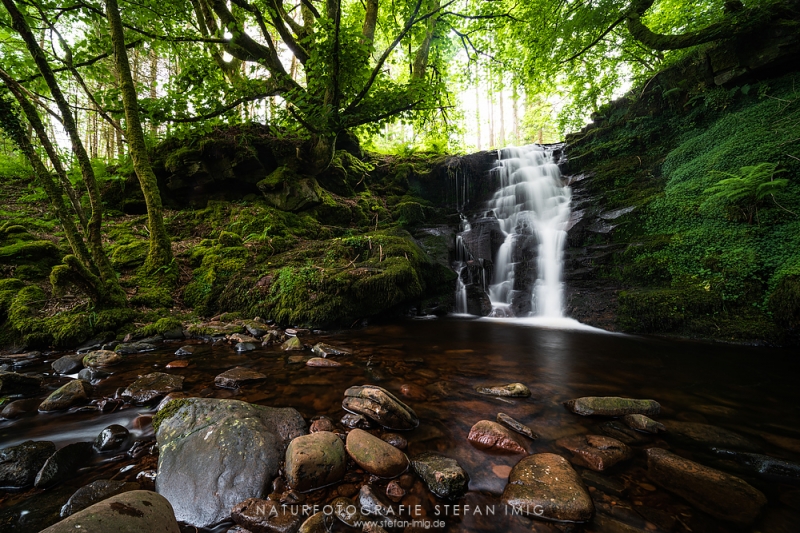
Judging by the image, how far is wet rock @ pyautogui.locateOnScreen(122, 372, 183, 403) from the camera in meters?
2.68

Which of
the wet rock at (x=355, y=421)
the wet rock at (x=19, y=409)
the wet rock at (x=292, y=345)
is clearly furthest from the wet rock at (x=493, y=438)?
the wet rock at (x=19, y=409)

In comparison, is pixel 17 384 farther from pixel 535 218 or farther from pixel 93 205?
pixel 535 218

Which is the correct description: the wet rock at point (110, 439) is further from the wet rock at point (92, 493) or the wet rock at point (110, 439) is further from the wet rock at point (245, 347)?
the wet rock at point (245, 347)

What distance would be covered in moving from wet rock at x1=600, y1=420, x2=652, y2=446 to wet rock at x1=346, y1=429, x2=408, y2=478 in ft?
5.76

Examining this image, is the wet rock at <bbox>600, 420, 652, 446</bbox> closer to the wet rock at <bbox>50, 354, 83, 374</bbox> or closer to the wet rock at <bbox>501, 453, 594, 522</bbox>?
the wet rock at <bbox>501, 453, 594, 522</bbox>

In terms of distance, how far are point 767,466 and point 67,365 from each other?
6.58m

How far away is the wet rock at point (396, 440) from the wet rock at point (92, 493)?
1.57 metres

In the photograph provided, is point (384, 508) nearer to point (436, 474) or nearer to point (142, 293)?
point (436, 474)

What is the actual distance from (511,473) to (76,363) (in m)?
4.88

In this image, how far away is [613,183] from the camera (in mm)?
8945

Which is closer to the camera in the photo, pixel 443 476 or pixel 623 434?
pixel 443 476

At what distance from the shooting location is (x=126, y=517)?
121 cm

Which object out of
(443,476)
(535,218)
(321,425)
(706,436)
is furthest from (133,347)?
(535,218)

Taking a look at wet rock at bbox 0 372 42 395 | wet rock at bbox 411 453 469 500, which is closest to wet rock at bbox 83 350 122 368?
wet rock at bbox 0 372 42 395
